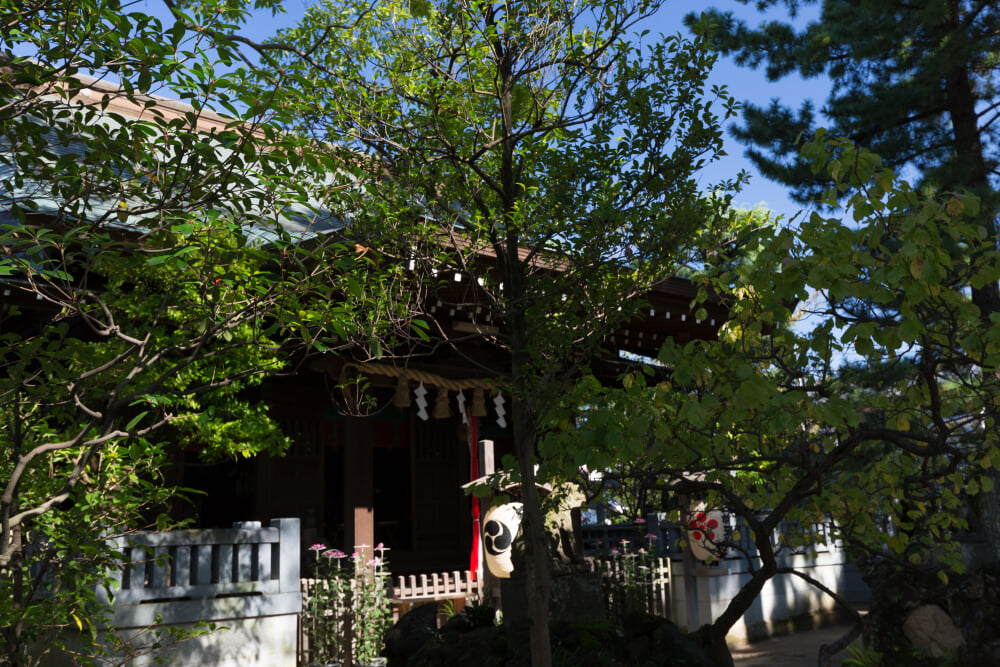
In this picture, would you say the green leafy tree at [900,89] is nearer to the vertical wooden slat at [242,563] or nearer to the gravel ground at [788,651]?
the gravel ground at [788,651]

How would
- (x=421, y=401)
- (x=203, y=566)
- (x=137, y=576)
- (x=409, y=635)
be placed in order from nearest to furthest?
1. (x=137, y=576)
2. (x=203, y=566)
3. (x=409, y=635)
4. (x=421, y=401)

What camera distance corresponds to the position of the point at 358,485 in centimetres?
1112

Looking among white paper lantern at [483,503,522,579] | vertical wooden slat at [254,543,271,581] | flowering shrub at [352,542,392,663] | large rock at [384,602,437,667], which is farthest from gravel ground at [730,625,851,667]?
vertical wooden slat at [254,543,271,581]

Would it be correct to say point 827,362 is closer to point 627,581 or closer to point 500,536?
point 500,536

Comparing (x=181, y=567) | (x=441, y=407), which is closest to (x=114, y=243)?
(x=181, y=567)

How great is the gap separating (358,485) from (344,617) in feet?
7.74

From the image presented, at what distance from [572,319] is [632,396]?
51.8 inches

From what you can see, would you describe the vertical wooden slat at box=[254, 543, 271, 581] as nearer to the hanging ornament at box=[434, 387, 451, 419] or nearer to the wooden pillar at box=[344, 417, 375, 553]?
the wooden pillar at box=[344, 417, 375, 553]

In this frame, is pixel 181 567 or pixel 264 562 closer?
pixel 181 567

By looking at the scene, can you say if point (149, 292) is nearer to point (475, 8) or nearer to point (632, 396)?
point (475, 8)

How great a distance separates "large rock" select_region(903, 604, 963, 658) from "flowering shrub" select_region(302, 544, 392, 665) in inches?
262

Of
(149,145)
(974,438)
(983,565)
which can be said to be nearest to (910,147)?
(974,438)

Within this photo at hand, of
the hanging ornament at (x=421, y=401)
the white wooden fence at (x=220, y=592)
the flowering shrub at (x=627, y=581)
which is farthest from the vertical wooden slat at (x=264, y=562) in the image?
the flowering shrub at (x=627, y=581)

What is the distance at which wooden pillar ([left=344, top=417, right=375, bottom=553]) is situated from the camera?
1080 centimetres
